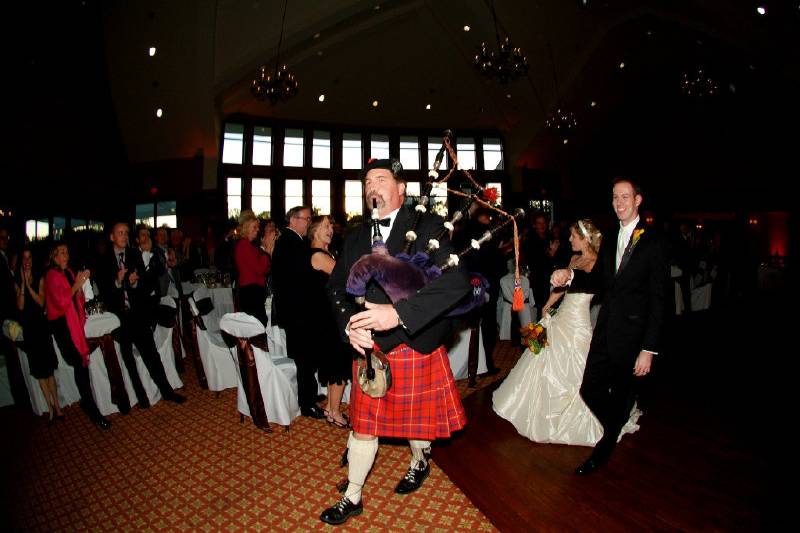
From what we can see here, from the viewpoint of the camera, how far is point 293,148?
52.2 feet

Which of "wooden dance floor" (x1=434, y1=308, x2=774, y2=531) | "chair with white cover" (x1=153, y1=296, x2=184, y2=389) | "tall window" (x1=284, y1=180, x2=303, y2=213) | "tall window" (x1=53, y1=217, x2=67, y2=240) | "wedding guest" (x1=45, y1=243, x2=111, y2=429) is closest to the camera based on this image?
"wooden dance floor" (x1=434, y1=308, x2=774, y2=531)

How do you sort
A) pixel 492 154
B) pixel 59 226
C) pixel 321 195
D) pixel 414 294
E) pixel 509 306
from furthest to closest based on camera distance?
pixel 492 154 → pixel 321 195 → pixel 59 226 → pixel 509 306 → pixel 414 294

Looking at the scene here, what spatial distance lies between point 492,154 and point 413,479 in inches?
656

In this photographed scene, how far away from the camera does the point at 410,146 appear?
17.1m

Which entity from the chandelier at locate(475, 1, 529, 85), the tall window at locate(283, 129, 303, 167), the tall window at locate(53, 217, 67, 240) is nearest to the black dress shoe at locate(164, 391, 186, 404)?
the tall window at locate(53, 217, 67, 240)

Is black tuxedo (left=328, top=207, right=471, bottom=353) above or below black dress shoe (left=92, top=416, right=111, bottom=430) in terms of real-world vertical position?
above

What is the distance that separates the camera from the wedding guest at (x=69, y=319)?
11.1ft

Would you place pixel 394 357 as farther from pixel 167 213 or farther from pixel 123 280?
pixel 167 213

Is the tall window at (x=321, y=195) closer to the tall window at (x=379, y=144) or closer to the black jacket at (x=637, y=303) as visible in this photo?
the tall window at (x=379, y=144)

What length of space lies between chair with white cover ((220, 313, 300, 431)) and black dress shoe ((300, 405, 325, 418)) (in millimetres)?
103

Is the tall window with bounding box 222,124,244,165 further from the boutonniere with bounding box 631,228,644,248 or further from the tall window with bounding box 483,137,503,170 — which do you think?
the boutonniere with bounding box 631,228,644,248

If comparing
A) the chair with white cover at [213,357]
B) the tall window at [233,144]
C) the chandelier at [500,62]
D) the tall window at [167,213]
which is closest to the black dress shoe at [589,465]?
the chair with white cover at [213,357]

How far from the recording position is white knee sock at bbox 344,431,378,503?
2186mm

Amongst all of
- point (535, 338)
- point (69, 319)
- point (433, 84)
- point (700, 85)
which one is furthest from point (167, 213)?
point (700, 85)
